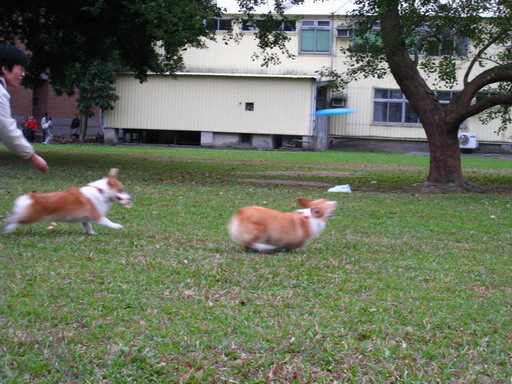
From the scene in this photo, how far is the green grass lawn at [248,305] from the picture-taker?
3768 millimetres

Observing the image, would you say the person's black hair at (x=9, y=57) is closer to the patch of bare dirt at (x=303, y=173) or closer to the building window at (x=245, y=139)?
the patch of bare dirt at (x=303, y=173)

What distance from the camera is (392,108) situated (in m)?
39.5

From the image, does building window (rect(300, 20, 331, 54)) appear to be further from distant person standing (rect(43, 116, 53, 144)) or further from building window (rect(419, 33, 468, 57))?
building window (rect(419, 33, 468, 57))

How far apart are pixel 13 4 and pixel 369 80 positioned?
2318 cm

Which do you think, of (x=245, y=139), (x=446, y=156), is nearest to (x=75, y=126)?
(x=245, y=139)

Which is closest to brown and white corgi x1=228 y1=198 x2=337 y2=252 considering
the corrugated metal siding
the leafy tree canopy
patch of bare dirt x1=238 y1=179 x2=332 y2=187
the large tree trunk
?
the leafy tree canopy

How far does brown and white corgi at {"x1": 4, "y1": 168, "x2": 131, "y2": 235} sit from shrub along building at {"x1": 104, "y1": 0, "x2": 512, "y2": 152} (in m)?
31.1

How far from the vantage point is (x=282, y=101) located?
3856cm

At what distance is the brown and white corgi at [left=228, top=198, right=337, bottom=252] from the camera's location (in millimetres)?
6434

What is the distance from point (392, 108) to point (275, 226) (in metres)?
34.2

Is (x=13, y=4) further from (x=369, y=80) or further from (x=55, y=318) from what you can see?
(x=369, y=80)

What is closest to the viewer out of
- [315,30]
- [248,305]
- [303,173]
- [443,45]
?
[248,305]

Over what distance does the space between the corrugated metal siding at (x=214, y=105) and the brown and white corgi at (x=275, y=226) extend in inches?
1244

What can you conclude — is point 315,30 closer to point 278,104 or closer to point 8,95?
point 278,104
